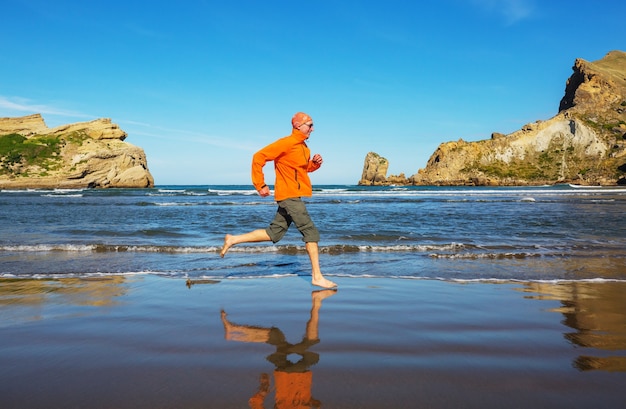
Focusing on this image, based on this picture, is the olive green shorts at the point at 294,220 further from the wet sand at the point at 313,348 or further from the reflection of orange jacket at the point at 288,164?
the wet sand at the point at 313,348

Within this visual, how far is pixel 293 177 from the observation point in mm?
5301

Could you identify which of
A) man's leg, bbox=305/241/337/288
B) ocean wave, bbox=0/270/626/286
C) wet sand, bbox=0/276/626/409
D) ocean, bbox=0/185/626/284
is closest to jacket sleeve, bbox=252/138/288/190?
man's leg, bbox=305/241/337/288

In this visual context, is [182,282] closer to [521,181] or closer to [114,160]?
[114,160]

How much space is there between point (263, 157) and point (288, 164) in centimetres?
34

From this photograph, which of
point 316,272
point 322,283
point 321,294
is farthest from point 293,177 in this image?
point 321,294

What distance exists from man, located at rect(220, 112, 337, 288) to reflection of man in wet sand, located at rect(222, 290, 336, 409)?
155 cm

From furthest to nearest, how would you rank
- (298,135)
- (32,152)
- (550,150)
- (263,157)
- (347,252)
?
(550,150) < (32,152) < (347,252) < (298,135) < (263,157)

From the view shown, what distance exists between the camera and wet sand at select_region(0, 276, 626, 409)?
215 cm

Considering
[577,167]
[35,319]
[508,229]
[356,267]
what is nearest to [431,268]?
[356,267]

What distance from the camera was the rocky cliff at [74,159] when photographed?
65.9 metres

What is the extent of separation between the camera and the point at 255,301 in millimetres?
4441

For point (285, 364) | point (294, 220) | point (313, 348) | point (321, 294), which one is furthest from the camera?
point (294, 220)

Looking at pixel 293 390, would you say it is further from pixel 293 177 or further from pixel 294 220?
pixel 293 177

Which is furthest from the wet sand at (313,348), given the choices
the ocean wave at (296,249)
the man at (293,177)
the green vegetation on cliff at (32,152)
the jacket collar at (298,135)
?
the green vegetation on cliff at (32,152)
